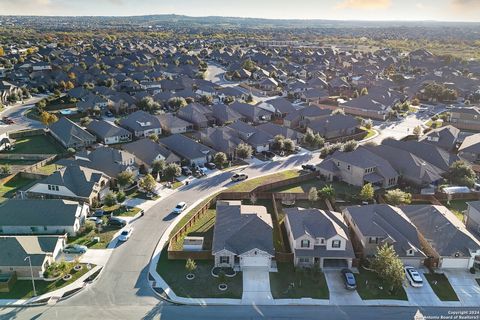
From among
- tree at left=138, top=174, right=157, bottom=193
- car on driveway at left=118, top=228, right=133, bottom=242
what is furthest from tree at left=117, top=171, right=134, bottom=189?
car on driveway at left=118, top=228, right=133, bottom=242

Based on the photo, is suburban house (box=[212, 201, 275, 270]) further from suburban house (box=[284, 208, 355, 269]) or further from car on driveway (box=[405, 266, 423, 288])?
car on driveway (box=[405, 266, 423, 288])

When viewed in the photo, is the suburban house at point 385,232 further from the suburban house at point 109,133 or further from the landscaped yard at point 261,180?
the suburban house at point 109,133

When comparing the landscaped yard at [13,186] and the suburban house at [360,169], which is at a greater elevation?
the suburban house at [360,169]

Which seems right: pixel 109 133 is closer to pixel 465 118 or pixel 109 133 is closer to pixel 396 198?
pixel 396 198

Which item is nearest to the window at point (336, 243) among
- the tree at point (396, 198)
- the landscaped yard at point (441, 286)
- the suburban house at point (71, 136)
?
the landscaped yard at point (441, 286)

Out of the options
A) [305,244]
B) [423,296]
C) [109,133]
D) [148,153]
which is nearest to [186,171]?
[148,153]

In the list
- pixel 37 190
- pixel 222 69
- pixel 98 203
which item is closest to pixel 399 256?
pixel 98 203
